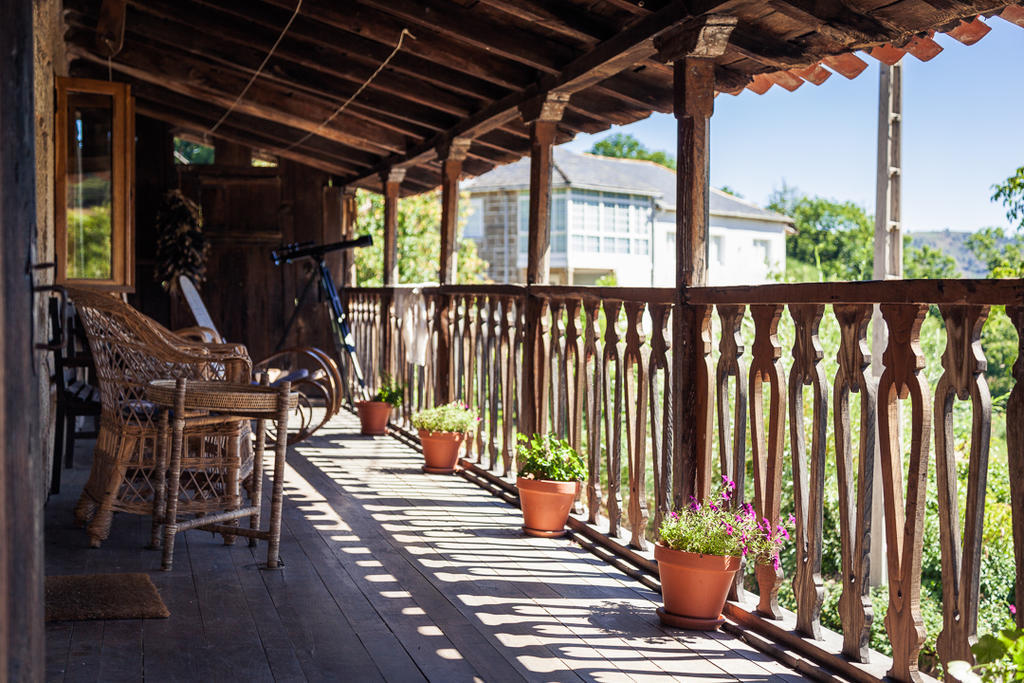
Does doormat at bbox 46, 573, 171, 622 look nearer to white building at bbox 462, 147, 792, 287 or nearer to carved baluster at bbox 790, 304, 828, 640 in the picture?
carved baluster at bbox 790, 304, 828, 640

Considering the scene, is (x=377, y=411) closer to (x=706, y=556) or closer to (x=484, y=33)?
(x=484, y=33)

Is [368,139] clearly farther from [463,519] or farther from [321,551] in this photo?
Result: [321,551]

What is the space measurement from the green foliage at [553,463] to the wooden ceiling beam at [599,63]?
158 centimetres

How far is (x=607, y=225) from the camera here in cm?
3123

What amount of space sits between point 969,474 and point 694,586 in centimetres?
101

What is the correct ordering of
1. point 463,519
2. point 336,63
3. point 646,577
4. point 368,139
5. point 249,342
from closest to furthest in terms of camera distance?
point 646,577 < point 463,519 < point 336,63 < point 368,139 < point 249,342

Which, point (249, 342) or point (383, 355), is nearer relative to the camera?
point (383, 355)

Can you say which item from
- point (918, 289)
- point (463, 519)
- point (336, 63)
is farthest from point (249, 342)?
point (918, 289)

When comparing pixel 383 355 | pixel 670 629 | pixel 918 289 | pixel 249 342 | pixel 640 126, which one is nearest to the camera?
pixel 918 289

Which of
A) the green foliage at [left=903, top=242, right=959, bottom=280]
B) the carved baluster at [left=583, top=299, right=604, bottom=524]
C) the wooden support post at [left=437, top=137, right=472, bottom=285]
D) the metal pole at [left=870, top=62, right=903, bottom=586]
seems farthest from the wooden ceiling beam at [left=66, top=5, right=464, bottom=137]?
the green foliage at [left=903, top=242, right=959, bottom=280]

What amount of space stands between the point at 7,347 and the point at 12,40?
450mm

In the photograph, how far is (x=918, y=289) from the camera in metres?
2.38

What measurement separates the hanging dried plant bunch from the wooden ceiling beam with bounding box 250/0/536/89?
14.8ft

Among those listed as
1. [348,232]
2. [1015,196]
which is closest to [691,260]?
[1015,196]
